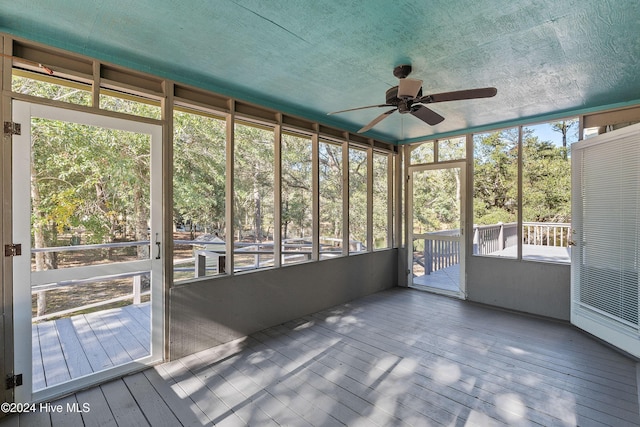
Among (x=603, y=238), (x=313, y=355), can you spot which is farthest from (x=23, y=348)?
(x=603, y=238)

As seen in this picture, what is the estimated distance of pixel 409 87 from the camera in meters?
2.41

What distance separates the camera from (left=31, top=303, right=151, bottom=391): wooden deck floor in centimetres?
266

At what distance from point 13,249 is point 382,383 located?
301 centimetres

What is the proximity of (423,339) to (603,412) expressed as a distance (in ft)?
4.98

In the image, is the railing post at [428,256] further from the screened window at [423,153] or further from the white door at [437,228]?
the screened window at [423,153]

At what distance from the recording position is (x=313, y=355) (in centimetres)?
306

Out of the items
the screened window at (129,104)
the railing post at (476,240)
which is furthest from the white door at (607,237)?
the screened window at (129,104)

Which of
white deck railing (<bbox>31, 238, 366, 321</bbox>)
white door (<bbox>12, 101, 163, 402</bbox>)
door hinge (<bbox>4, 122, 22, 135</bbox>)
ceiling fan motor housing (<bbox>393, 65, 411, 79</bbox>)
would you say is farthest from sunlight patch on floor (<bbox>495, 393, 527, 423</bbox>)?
door hinge (<bbox>4, 122, 22, 135</bbox>)

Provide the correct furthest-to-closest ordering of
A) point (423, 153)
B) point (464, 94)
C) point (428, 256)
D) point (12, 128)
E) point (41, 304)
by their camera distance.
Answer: point (428, 256)
point (423, 153)
point (41, 304)
point (464, 94)
point (12, 128)

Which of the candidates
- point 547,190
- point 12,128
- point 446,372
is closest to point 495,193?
point 547,190

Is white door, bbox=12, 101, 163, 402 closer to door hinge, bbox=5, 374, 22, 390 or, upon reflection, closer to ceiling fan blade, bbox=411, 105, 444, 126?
door hinge, bbox=5, 374, 22, 390

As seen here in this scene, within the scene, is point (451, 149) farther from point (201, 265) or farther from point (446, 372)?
point (201, 265)

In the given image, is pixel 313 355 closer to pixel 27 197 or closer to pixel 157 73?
pixel 27 197

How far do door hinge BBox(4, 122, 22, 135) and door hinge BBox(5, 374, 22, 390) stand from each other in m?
1.75
